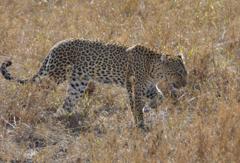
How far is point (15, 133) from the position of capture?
20.9 feet

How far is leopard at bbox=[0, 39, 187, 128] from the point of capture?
7121 mm

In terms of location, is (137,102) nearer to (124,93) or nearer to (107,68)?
(107,68)

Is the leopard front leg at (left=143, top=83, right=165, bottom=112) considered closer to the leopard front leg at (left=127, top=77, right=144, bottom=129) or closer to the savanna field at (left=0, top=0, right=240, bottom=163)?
the savanna field at (left=0, top=0, right=240, bottom=163)

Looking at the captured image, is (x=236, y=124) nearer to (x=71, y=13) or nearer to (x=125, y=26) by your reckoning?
(x=125, y=26)

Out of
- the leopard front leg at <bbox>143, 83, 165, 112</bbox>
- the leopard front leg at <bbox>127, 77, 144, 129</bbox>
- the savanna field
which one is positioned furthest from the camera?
the leopard front leg at <bbox>143, 83, 165, 112</bbox>

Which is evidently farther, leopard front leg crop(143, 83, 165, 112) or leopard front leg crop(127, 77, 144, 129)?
leopard front leg crop(143, 83, 165, 112)

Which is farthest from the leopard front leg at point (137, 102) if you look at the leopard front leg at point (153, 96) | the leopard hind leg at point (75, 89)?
the leopard hind leg at point (75, 89)

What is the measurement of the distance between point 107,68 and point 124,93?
472mm

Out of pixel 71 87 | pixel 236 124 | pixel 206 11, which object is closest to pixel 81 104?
pixel 71 87

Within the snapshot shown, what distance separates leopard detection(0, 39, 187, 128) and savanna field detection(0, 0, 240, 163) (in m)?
0.16

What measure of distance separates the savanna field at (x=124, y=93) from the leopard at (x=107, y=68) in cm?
16

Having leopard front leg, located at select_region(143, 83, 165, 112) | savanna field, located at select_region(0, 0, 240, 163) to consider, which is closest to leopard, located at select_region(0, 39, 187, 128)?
leopard front leg, located at select_region(143, 83, 165, 112)

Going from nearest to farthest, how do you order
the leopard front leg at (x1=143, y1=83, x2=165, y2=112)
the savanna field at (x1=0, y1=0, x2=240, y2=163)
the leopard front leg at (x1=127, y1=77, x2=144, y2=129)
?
the savanna field at (x1=0, y1=0, x2=240, y2=163) → the leopard front leg at (x1=127, y1=77, x2=144, y2=129) → the leopard front leg at (x1=143, y1=83, x2=165, y2=112)

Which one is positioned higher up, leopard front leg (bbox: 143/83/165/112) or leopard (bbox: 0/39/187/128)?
leopard (bbox: 0/39/187/128)
